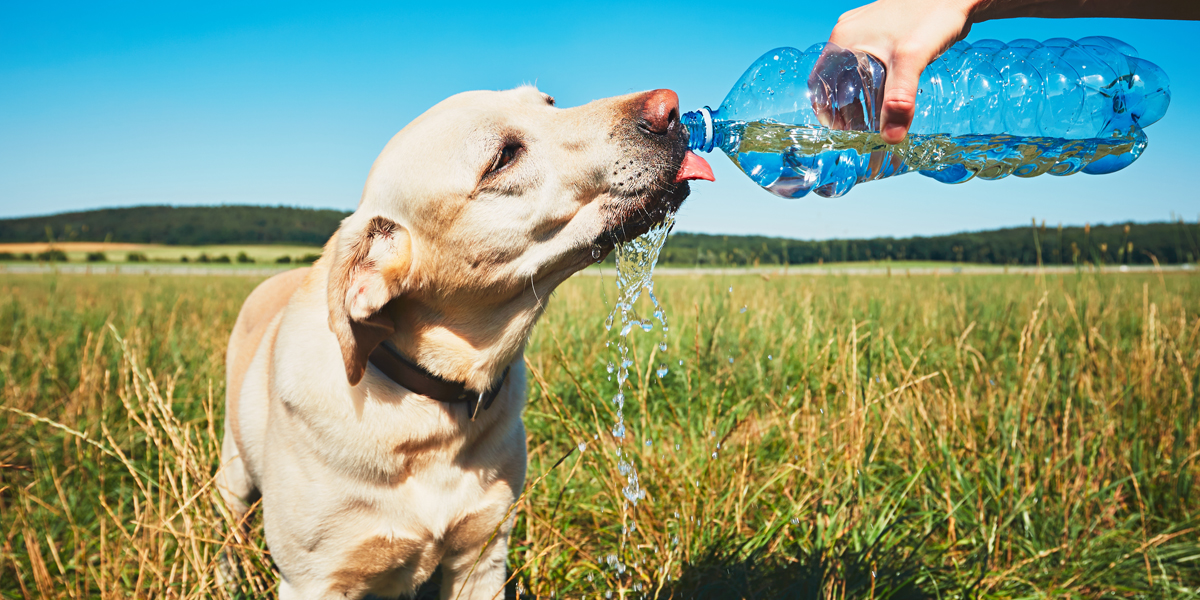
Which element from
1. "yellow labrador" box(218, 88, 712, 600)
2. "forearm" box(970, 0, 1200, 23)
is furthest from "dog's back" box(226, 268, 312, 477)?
"forearm" box(970, 0, 1200, 23)

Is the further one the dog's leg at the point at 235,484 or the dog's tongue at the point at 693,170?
the dog's leg at the point at 235,484

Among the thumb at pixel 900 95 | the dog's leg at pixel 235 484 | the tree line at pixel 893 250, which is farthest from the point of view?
the tree line at pixel 893 250

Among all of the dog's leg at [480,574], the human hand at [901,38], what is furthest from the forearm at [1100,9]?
the dog's leg at [480,574]

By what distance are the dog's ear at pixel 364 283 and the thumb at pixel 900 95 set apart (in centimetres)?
142

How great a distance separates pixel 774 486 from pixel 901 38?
2104 mm

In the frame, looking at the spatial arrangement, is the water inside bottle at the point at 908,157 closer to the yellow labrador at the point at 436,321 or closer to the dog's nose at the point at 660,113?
the dog's nose at the point at 660,113

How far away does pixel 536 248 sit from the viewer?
6.36 ft

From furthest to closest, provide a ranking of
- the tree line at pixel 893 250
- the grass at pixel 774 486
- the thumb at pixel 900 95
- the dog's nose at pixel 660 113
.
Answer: the tree line at pixel 893 250 < the grass at pixel 774 486 < the dog's nose at pixel 660 113 < the thumb at pixel 900 95

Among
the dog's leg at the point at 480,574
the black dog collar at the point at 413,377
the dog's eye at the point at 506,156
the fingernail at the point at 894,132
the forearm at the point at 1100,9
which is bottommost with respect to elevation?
the dog's leg at the point at 480,574

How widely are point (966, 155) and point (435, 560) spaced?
7.96 ft

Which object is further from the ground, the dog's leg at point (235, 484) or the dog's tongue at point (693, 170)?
the dog's tongue at point (693, 170)

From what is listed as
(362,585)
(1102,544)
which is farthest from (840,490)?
(362,585)

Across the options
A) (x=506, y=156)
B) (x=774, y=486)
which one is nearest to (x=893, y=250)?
(x=774, y=486)

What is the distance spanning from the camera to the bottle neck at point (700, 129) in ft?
6.76
